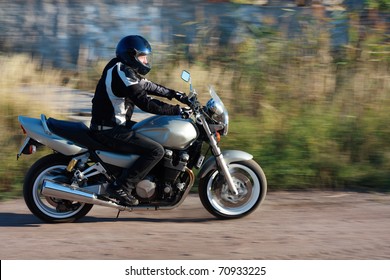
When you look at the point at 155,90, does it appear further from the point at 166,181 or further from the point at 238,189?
the point at 238,189

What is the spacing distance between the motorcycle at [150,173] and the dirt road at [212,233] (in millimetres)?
202

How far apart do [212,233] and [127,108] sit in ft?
4.54

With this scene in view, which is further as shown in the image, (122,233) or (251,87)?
(251,87)

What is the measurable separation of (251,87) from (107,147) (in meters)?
3.65

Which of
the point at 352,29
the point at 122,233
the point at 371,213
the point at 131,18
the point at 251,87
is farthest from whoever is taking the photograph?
the point at 131,18

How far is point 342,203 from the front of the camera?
7262mm

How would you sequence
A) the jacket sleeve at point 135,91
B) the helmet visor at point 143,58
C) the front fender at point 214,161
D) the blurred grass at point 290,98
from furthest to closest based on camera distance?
the blurred grass at point 290,98
the front fender at point 214,161
the helmet visor at point 143,58
the jacket sleeve at point 135,91

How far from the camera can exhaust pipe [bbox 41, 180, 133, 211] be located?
20.9 feet

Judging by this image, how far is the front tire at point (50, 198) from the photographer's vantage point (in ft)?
21.2

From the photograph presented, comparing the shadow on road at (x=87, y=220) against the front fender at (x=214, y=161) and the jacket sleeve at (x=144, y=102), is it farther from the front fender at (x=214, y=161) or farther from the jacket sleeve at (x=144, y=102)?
the jacket sleeve at (x=144, y=102)

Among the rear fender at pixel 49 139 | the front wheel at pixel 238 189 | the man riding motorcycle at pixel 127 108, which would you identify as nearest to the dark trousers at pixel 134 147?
the man riding motorcycle at pixel 127 108

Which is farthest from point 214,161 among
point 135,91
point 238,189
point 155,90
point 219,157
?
point 135,91

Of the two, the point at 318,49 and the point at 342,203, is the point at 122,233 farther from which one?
the point at 318,49

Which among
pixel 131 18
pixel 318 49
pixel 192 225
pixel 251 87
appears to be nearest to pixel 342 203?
pixel 192 225
